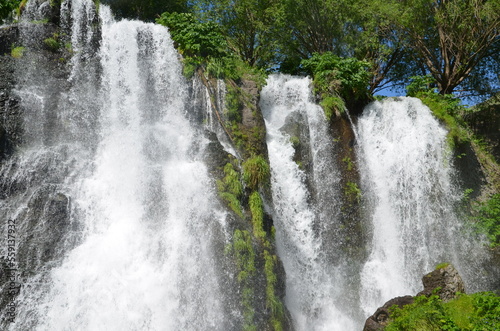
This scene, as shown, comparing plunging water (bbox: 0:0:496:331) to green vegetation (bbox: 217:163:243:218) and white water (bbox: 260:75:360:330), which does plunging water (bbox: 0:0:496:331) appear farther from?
green vegetation (bbox: 217:163:243:218)

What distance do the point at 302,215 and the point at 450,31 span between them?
1157 centimetres

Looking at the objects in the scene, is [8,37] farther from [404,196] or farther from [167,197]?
[404,196]

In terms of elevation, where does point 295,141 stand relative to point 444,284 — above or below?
above

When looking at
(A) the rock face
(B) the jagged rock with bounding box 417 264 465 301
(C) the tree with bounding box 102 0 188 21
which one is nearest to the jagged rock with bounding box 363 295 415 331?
(A) the rock face

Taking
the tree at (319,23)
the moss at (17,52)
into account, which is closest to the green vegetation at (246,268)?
the moss at (17,52)

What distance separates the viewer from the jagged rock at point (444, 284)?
9047mm

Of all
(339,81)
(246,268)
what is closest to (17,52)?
(246,268)

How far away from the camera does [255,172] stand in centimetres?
1184

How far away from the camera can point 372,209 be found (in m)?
14.0

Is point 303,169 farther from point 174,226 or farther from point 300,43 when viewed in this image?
point 300,43

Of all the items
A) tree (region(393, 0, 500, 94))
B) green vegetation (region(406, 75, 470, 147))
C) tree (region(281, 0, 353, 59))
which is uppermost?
tree (region(281, 0, 353, 59))

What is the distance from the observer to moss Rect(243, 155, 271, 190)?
38.4 feet

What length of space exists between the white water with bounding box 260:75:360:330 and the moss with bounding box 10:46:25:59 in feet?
26.6

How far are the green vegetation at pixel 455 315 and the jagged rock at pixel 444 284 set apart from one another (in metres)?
0.35
